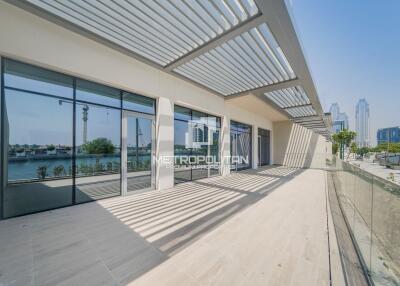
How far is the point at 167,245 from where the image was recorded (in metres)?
2.74

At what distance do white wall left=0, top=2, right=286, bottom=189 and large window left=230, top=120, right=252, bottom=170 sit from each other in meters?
3.19

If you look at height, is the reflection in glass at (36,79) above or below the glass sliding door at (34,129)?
above

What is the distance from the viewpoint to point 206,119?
902 centimetres

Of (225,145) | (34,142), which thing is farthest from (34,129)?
(225,145)

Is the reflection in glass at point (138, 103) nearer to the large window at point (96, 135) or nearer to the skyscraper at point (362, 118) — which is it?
the large window at point (96, 135)

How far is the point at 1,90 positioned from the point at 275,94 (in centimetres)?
924

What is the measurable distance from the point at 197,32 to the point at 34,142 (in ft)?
17.7

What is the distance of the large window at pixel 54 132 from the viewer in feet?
13.4

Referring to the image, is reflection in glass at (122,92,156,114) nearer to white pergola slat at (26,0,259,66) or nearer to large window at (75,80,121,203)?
large window at (75,80,121,203)

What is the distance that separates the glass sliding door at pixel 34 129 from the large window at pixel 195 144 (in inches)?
143

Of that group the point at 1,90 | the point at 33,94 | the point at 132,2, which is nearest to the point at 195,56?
the point at 132,2

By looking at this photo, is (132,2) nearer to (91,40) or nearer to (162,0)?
(162,0)

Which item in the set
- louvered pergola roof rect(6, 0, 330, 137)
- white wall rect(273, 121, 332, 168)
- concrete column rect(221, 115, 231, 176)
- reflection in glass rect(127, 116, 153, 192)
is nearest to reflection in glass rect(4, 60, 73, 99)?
louvered pergola roof rect(6, 0, 330, 137)

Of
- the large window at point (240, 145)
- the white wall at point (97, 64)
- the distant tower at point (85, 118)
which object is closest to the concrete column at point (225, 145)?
the large window at point (240, 145)
